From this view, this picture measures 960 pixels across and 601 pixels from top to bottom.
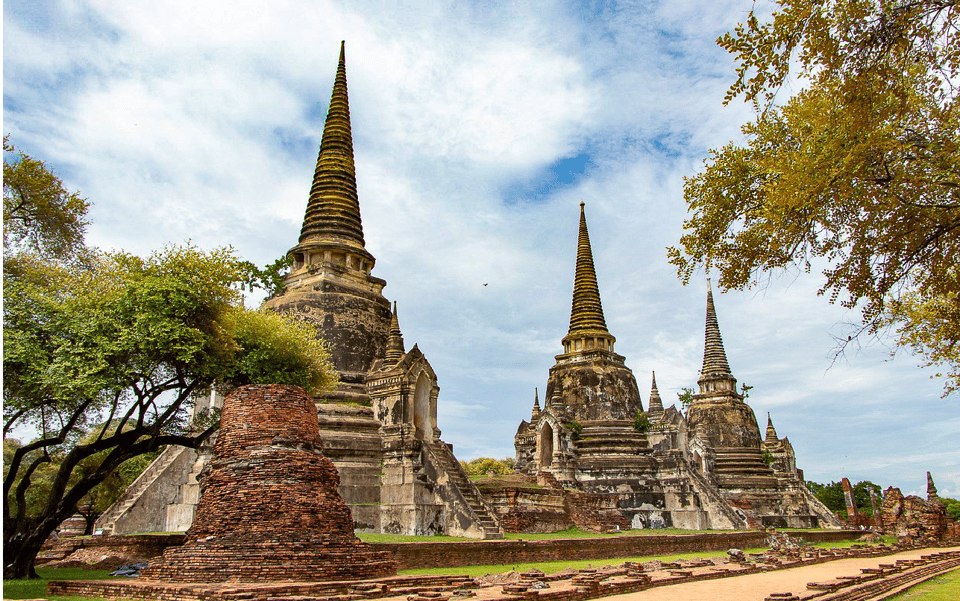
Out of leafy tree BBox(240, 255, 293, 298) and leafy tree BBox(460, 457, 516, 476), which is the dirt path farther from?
leafy tree BBox(460, 457, 516, 476)

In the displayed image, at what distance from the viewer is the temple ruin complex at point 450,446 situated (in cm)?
2069

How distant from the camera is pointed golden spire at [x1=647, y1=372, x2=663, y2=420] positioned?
33656mm

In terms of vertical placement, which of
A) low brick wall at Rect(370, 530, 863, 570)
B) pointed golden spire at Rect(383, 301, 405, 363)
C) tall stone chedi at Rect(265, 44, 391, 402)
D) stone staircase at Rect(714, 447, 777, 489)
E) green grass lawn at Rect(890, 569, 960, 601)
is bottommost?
green grass lawn at Rect(890, 569, 960, 601)

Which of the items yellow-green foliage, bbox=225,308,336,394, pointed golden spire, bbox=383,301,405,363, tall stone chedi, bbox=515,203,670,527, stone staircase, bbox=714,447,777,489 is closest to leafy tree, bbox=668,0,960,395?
yellow-green foliage, bbox=225,308,336,394

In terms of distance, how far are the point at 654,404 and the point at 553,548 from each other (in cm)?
1735

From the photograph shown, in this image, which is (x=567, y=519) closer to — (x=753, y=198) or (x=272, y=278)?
(x=272, y=278)

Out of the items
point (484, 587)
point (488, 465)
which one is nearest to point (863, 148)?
point (484, 587)

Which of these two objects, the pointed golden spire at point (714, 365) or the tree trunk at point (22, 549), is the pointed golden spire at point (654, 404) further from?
the tree trunk at point (22, 549)

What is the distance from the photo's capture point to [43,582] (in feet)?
43.4

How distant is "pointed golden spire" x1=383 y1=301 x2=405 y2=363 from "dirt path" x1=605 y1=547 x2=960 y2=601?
11438mm

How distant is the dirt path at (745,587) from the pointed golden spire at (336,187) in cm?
1612

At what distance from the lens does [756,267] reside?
10508 millimetres

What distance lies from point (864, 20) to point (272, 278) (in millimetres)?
14749

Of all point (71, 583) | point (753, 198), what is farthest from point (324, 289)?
point (753, 198)
